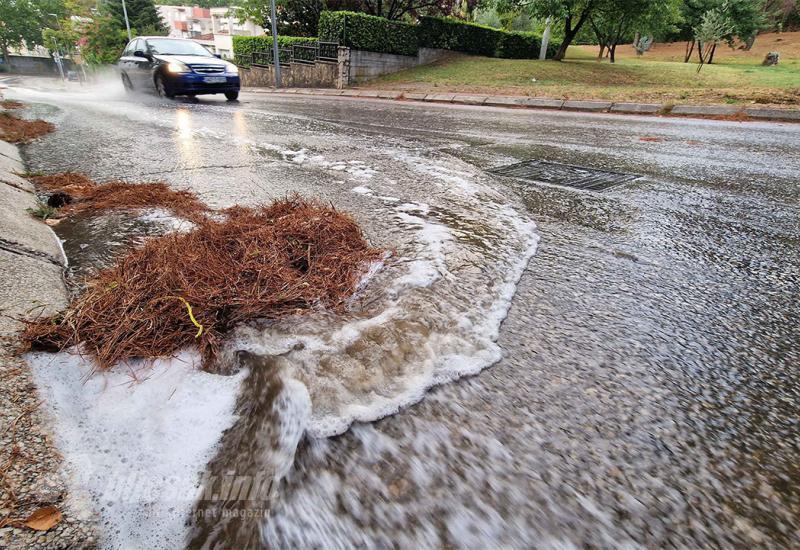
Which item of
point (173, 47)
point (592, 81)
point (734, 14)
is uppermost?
point (734, 14)

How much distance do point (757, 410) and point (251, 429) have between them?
153 cm

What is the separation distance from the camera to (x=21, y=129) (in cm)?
571

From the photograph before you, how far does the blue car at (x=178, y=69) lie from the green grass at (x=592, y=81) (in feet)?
21.9

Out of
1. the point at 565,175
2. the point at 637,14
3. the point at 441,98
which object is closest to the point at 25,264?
the point at 565,175

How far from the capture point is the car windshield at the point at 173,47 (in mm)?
11438

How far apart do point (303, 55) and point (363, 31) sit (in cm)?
343

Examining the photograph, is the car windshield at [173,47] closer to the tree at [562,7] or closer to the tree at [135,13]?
the tree at [562,7]

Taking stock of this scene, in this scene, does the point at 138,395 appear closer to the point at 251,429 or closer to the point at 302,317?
the point at 251,429

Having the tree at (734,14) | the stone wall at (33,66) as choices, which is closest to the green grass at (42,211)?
the tree at (734,14)

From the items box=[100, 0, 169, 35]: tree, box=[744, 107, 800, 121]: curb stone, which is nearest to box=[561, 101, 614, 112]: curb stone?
box=[744, 107, 800, 121]: curb stone

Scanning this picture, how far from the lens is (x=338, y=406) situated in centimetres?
133

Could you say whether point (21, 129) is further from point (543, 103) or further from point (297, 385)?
point (543, 103)

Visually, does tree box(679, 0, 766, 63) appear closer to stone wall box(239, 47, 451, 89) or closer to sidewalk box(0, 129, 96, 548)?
stone wall box(239, 47, 451, 89)

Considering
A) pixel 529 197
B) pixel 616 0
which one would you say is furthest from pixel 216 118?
pixel 616 0
